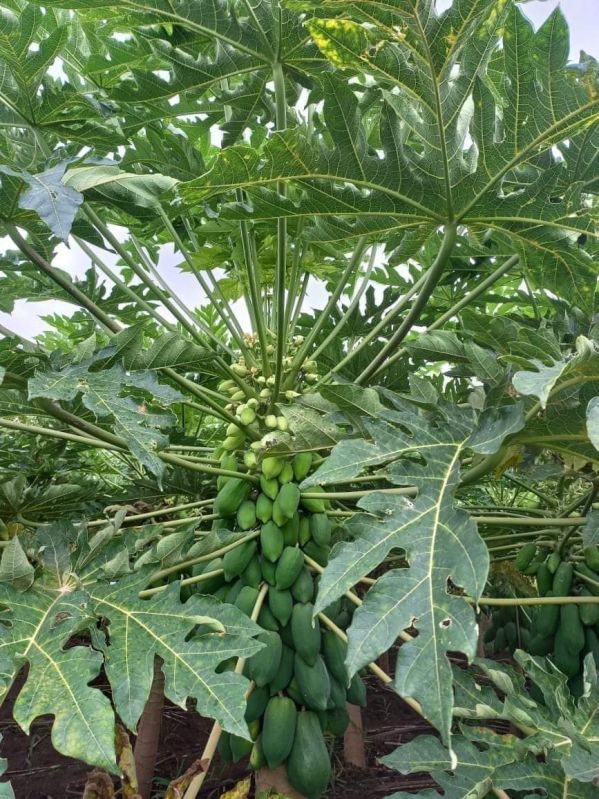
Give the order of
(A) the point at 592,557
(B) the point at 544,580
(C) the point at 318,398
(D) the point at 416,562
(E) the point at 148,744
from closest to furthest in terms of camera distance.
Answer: (D) the point at 416,562, (C) the point at 318,398, (A) the point at 592,557, (B) the point at 544,580, (E) the point at 148,744

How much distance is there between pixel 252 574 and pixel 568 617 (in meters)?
0.86

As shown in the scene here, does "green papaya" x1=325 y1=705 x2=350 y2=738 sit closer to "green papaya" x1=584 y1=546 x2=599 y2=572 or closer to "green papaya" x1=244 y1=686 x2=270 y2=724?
"green papaya" x1=244 y1=686 x2=270 y2=724

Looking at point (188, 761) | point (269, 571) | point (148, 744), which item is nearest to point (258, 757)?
point (269, 571)

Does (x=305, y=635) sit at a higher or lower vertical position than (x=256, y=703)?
higher

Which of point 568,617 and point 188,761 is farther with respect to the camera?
point 188,761

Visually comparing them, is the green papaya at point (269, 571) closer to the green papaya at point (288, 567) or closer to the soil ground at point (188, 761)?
the green papaya at point (288, 567)

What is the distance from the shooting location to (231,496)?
162 centimetres

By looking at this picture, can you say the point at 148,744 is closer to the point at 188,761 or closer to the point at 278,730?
the point at 188,761

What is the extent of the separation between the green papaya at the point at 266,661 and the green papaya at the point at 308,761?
0.15 metres

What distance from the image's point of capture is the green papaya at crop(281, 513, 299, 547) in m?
1.58

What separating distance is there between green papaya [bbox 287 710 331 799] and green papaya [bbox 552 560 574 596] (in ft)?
2.44

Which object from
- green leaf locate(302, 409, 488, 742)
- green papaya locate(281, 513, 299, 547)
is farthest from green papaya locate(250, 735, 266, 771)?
green leaf locate(302, 409, 488, 742)

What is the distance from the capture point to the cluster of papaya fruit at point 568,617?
5.69ft

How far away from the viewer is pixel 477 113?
1106 mm
